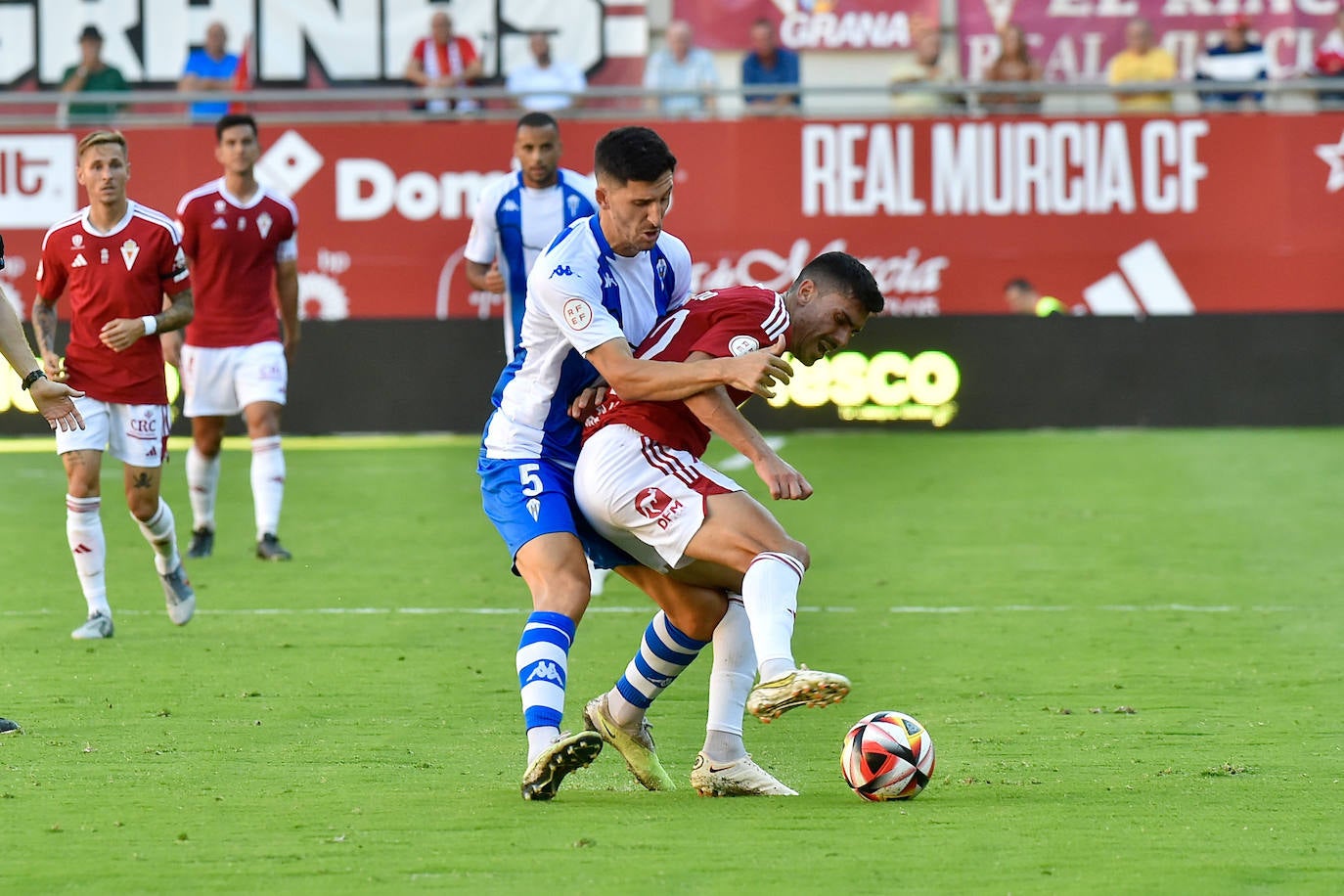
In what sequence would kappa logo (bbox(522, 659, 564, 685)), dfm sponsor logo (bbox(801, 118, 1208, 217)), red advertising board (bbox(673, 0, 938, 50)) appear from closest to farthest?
kappa logo (bbox(522, 659, 564, 685)), dfm sponsor logo (bbox(801, 118, 1208, 217)), red advertising board (bbox(673, 0, 938, 50))

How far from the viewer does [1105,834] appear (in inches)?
198

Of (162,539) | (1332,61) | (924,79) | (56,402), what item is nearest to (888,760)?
(56,402)

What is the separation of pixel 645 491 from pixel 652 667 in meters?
0.60

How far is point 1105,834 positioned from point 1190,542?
728cm

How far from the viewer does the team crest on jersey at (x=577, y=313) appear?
222 inches

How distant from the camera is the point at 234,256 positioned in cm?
1162

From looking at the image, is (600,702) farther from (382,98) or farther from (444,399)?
(382,98)

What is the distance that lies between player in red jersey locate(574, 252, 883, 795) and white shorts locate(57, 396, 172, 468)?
3.89 metres

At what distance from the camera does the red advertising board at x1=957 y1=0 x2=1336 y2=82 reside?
22.3 m

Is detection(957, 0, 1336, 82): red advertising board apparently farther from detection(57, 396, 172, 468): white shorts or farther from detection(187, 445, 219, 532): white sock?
detection(57, 396, 172, 468): white shorts

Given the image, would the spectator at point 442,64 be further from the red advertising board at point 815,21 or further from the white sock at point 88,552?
the white sock at point 88,552

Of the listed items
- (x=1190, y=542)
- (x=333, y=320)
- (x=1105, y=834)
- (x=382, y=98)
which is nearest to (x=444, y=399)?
(x=333, y=320)

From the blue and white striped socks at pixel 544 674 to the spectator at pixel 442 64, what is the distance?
15.4 meters

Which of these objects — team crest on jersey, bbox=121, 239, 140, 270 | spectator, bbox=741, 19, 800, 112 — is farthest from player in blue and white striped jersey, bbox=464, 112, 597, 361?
spectator, bbox=741, 19, 800, 112
